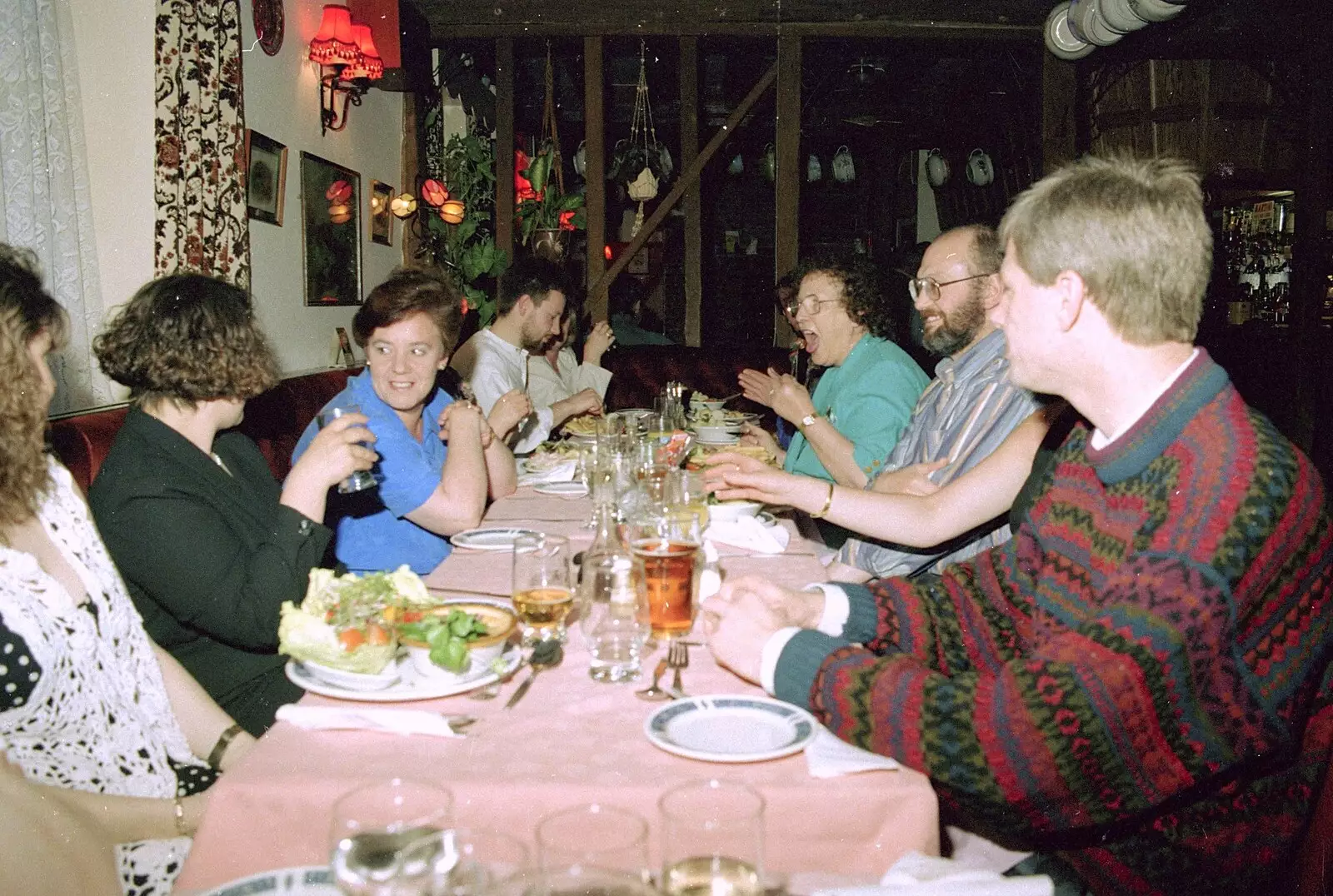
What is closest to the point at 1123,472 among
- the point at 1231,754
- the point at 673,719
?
the point at 1231,754

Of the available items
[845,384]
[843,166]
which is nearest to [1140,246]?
[845,384]

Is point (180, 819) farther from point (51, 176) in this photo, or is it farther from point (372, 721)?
point (51, 176)

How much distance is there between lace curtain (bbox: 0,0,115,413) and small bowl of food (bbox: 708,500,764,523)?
6.14 feet

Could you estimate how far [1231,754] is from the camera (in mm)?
1145

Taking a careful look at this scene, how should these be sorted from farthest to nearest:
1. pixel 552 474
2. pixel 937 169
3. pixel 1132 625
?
1. pixel 937 169
2. pixel 552 474
3. pixel 1132 625

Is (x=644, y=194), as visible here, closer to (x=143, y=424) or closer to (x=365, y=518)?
(x=365, y=518)

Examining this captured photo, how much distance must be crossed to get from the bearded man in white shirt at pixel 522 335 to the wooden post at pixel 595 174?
6.05 feet

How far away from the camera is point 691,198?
22.2 ft

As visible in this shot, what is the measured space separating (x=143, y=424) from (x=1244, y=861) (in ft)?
6.35

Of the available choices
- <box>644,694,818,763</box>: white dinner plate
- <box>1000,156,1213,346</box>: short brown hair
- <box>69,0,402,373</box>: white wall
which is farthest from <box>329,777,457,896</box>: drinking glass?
<box>69,0,402,373</box>: white wall

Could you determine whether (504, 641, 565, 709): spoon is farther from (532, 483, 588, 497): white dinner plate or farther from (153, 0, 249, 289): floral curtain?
(153, 0, 249, 289): floral curtain

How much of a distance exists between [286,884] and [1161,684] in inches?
34.9

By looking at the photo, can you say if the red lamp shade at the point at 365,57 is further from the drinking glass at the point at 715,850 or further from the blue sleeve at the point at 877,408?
the drinking glass at the point at 715,850

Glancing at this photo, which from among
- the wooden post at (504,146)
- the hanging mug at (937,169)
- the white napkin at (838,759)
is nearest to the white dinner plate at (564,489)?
the white napkin at (838,759)
